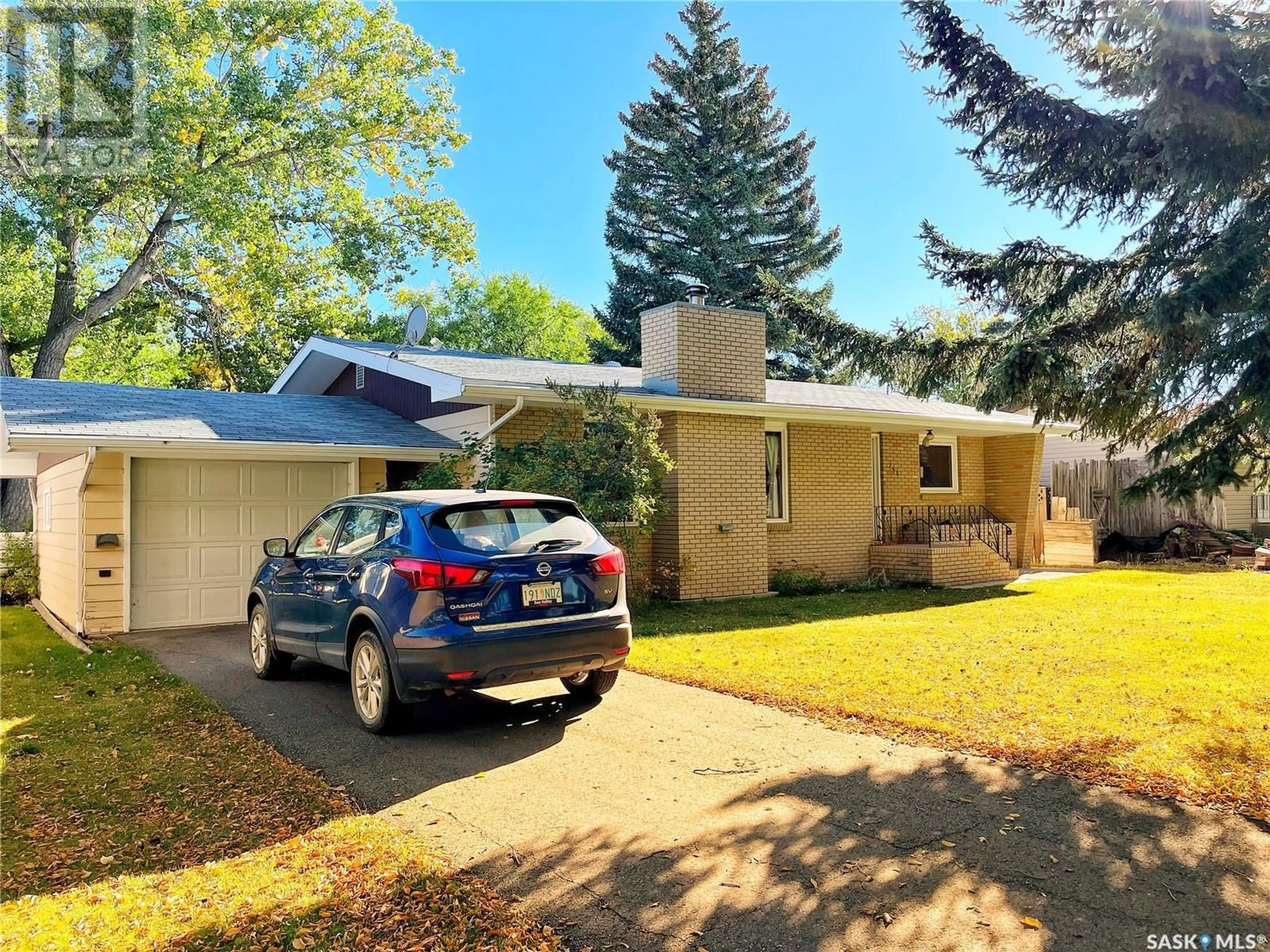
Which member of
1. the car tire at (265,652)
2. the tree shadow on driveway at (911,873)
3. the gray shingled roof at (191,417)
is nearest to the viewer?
the tree shadow on driveway at (911,873)

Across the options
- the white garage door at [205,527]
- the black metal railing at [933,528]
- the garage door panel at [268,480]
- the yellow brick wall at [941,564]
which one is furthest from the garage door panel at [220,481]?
the black metal railing at [933,528]

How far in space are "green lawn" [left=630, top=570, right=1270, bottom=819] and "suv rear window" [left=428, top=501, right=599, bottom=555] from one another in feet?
6.64

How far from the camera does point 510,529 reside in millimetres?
5949

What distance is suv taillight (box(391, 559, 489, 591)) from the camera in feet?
17.6

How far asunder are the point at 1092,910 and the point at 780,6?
580 inches

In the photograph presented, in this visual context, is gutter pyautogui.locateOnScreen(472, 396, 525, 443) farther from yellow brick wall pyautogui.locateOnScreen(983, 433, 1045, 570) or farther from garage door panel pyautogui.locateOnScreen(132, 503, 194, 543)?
yellow brick wall pyautogui.locateOnScreen(983, 433, 1045, 570)

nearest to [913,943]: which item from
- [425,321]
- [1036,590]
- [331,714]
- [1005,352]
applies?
[331,714]

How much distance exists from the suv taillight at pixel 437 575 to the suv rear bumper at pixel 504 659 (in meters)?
0.37

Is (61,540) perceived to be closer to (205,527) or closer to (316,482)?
(205,527)

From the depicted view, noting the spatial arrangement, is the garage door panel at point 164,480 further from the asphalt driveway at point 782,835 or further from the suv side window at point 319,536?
the asphalt driveway at point 782,835

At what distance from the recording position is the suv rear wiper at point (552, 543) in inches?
229

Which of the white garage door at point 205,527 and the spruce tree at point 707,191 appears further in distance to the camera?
the spruce tree at point 707,191

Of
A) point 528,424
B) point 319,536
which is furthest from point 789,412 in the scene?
point 319,536

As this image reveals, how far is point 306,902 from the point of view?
3.41 metres
